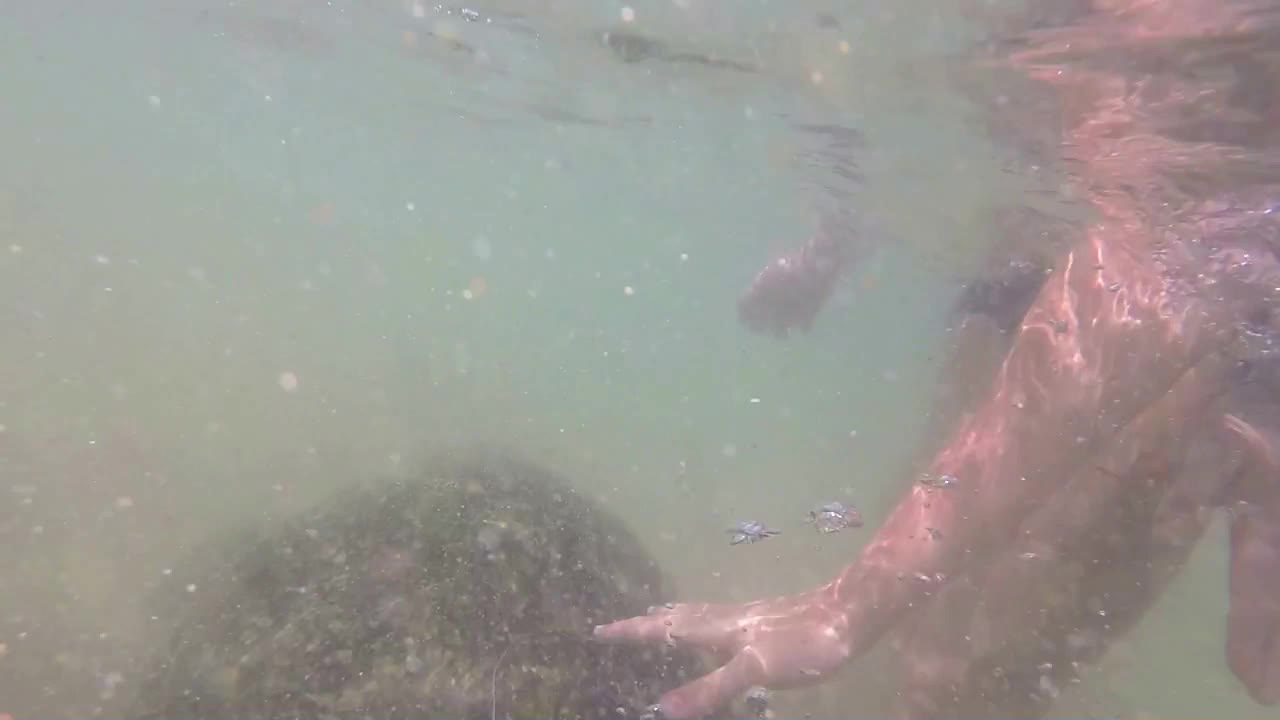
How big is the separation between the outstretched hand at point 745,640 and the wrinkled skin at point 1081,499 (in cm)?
2

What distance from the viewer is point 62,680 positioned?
28.3ft

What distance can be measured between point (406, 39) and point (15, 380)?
16727 mm

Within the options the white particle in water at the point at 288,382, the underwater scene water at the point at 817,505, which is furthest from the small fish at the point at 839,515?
the white particle in water at the point at 288,382

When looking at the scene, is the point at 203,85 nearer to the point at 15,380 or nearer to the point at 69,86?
the point at 69,86

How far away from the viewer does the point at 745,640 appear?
6.85m

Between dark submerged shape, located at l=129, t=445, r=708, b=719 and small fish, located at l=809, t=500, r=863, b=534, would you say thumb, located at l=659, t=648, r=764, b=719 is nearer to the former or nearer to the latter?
dark submerged shape, located at l=129, t=445, r=708, b=719

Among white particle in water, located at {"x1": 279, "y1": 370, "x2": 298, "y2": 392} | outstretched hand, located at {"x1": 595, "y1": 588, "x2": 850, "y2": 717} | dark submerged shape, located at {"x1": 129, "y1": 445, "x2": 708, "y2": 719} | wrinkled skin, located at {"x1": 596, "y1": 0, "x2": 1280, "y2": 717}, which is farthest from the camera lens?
white particle in water, located at {"x1": 279, "y1": 370, "x2": 298, "y2": 392}

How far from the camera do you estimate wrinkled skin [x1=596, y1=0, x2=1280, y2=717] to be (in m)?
7.25

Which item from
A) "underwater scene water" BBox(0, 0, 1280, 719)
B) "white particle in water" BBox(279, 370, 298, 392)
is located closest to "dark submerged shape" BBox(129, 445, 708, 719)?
"underwater scene water" BBox(0, 0, 1280, 719)

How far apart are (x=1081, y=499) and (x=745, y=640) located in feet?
15.4

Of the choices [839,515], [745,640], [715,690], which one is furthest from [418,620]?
[839,515]

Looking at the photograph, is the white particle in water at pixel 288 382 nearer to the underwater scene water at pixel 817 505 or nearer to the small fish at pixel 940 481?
the underwater scene water at pixel 817 505

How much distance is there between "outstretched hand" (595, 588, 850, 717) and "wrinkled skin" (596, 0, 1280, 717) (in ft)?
0.06

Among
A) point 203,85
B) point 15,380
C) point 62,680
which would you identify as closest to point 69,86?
point 203,85
